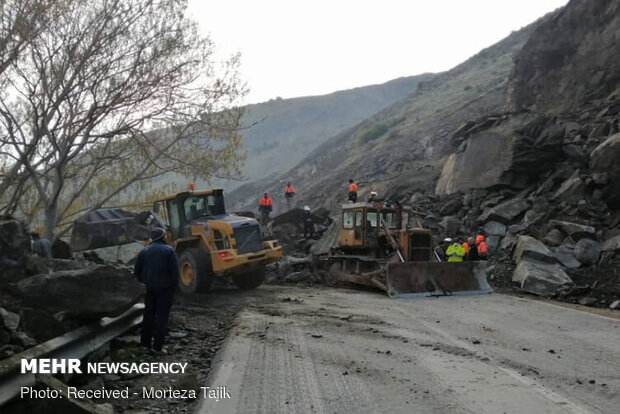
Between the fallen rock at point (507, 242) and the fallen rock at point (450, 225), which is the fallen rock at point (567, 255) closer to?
the fallen rock at point (507, 242)

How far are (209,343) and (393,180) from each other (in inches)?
911

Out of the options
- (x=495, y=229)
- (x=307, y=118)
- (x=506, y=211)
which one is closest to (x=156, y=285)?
(x=495, y=229)

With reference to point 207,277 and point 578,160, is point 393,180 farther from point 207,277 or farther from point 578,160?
point 207,277

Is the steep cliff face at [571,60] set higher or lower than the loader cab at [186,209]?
higher

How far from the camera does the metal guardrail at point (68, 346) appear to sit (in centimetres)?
448

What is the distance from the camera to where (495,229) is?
19891mm

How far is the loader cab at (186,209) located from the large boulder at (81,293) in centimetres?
797

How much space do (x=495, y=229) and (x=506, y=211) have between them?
109 cm

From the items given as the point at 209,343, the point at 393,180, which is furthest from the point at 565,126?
the point at 209,343

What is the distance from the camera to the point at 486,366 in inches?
260

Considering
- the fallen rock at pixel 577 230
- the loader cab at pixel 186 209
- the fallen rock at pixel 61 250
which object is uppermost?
the loader cab at pixel 186 209

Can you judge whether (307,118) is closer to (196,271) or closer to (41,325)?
(196,271)

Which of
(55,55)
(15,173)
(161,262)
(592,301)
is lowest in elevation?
(592,301)

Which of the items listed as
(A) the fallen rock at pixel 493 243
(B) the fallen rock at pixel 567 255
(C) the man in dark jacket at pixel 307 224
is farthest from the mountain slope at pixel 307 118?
(B) the fallen rock at pixel 567 255
